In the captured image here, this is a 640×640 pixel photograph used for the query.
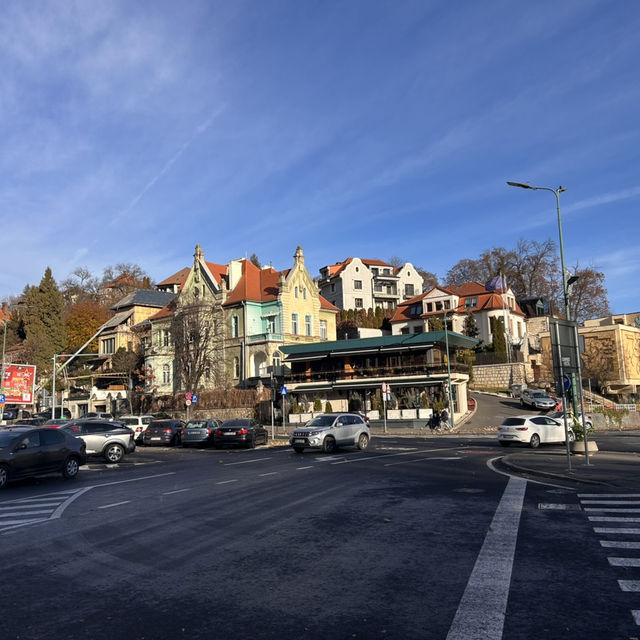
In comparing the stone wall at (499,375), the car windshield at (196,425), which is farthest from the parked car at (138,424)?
the stone wall at (499,375)

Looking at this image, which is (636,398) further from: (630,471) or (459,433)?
(630,471)

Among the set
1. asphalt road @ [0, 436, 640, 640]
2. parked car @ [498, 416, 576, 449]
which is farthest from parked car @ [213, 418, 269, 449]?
asphalt road @ [0, 436, 640, 640]

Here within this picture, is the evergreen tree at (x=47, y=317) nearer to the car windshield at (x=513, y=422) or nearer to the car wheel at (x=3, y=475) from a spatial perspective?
the car windshield at (x=513, y=422)

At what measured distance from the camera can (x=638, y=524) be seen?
9.20m

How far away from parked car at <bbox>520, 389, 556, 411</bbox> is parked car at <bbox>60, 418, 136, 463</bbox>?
34.3 meters

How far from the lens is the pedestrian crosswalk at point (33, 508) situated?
10886mm

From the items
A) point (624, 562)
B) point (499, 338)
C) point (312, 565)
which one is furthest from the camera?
point (499, 338)

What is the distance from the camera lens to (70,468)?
18.1 meters

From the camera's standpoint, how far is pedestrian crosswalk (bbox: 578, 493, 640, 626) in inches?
275

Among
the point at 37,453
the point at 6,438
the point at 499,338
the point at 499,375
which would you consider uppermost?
the point at 499,338

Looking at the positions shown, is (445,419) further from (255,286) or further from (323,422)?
(255,286)

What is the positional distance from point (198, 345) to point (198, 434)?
27.4 meters

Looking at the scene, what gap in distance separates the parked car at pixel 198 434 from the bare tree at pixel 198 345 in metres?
24.4

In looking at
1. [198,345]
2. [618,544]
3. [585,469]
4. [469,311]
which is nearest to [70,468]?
[585,469]
